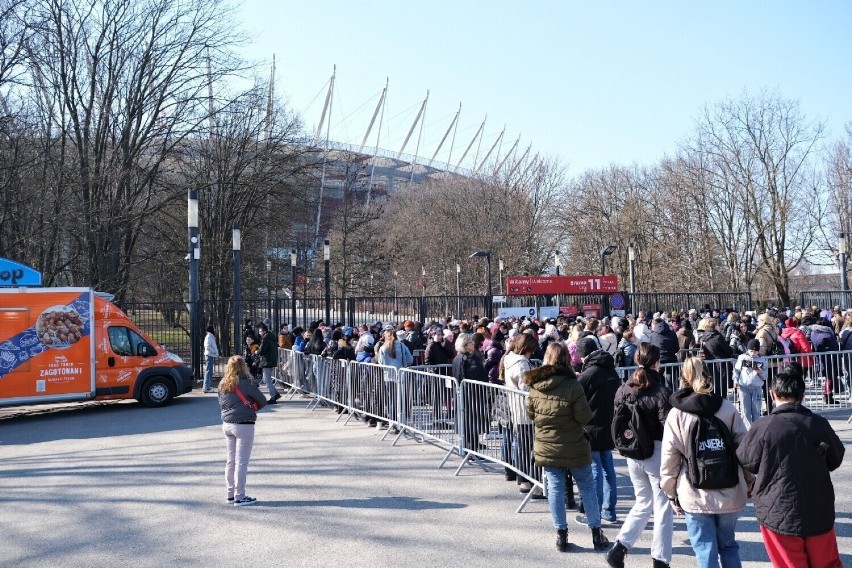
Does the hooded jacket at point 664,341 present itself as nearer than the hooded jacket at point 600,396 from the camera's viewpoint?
No

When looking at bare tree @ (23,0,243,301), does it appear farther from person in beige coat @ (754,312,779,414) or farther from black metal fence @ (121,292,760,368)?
person in beige coat @ (754,312,779,414)

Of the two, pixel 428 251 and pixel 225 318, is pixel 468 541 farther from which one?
pixel 428 251

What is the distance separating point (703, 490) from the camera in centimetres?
493

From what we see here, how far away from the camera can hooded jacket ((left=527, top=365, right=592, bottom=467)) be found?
6406 millimetres

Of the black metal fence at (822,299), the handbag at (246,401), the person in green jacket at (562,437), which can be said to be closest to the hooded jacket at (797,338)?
the person in green jacket at (562,437)

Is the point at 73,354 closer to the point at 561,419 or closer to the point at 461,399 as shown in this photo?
the point at 461,399

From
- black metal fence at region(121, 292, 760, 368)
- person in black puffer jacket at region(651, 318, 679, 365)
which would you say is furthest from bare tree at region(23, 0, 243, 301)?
person in black puffer jacket at region(651, 318, 679, 365)

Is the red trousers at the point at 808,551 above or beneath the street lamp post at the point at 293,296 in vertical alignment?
beneath

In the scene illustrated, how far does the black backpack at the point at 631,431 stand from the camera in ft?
19.4

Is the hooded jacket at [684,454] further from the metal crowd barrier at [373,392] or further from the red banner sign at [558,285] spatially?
the red banner sign at [558,285]

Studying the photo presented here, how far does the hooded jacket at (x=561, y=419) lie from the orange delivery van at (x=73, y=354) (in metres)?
12.4

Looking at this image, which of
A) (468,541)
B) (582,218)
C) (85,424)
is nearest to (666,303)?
(582,218)

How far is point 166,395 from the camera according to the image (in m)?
17.1

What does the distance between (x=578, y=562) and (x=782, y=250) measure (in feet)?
121
